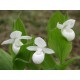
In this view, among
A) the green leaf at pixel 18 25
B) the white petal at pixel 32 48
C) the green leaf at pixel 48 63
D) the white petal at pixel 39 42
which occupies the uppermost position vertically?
the green leaf at pixel 18 25

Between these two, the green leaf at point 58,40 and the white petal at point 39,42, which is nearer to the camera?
the white petal at point 39,42

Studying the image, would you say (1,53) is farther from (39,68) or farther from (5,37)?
(5,37)

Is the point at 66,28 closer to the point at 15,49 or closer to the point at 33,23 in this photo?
the point at 15,49

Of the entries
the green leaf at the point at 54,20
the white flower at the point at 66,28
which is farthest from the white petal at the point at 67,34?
the green leaf at the point at 54,20

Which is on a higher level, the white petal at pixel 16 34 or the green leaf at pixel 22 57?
the white petal at pixel 16 34

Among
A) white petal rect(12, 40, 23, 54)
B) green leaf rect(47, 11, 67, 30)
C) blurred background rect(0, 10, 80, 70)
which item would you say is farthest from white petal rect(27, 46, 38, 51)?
blurred background rect(0, 10, 80, 70)

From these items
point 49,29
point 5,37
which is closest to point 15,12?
point 5,37

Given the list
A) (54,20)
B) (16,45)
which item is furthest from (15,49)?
(54,20)

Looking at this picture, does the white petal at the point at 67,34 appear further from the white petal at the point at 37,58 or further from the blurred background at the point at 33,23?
the blurred background at the point at 33,23

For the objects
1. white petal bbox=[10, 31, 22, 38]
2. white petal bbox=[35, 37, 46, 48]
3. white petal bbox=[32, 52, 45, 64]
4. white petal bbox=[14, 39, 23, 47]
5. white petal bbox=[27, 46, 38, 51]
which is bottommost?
white petal bbox=[32, 52, 45, 64]

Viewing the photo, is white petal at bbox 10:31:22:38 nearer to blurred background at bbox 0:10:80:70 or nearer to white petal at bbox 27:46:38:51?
white petal at bbox 27:46:38:51
